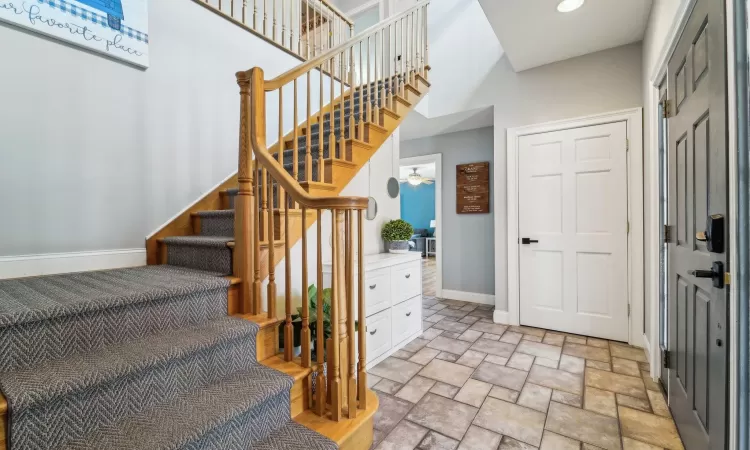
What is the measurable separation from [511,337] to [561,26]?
265 cm

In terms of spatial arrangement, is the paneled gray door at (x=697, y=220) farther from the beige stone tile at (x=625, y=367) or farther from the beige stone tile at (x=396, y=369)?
the beige stone tile at (x=396, y=369)

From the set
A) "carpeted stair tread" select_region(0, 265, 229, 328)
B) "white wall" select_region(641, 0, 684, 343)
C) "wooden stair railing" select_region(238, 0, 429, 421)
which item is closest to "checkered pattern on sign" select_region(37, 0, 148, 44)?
"wooden stair railing" select_region(238, 0, 429, 421)

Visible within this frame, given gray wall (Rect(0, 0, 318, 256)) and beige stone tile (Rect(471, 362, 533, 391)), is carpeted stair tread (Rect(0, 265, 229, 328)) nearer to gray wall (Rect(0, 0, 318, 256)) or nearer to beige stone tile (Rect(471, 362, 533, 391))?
gray wall (Rect(0, 0, 318, 256))

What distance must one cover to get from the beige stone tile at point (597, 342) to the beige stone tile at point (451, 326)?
1.06 meters

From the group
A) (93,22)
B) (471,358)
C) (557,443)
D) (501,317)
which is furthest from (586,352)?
(93,22)

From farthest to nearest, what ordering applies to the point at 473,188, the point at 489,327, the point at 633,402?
the point at 473,188
the point at 489,327
the point at 633,402

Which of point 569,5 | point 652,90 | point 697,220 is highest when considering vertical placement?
point 569,5

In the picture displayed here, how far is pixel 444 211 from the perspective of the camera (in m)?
4.50

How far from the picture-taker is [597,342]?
2.82 metres

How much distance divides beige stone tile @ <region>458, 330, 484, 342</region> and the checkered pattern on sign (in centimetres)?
343

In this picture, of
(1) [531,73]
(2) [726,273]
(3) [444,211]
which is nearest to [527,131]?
(1) [531,73]

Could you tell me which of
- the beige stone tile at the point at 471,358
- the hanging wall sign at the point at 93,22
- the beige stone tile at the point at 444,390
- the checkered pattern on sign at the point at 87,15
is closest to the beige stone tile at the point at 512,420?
the beige stone tile at the point at 444,390

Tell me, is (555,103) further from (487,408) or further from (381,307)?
(487,408)

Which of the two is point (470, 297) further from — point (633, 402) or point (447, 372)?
point (633, 402)
